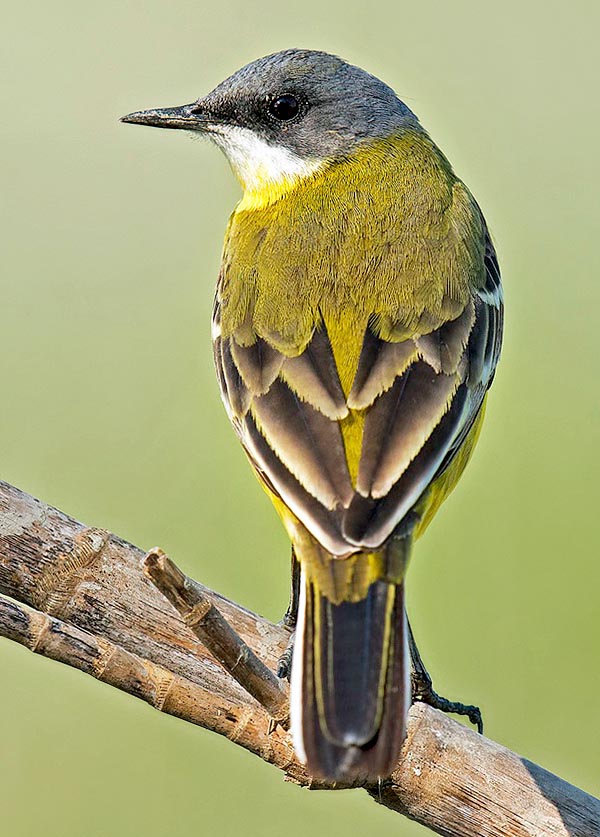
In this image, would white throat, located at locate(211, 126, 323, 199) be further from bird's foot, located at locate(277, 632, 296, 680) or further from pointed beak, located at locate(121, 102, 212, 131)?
bird's foot, located at locate(277, 632, 296, 680)

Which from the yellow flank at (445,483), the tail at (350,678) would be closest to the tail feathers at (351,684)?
the tail at (350,678)

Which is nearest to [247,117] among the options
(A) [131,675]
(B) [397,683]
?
(A) [131,675]

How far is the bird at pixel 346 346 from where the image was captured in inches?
130

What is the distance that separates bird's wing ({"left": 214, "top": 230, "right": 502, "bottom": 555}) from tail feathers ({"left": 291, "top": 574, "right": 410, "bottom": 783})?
7.3 inches

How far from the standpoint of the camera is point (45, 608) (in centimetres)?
414

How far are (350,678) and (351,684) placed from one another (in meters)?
0.02

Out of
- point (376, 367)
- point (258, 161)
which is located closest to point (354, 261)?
point (376, 367)

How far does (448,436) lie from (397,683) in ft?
2.88

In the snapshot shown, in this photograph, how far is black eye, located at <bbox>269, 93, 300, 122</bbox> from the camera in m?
5.38

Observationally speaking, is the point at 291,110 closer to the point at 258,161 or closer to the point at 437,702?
the point at 258,161

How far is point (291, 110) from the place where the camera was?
541 centimetres

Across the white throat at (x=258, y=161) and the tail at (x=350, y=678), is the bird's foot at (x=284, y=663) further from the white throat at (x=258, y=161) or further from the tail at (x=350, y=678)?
the white throat at (x=258, y=161)

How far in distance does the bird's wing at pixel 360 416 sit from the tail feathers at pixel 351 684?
185 millimetres

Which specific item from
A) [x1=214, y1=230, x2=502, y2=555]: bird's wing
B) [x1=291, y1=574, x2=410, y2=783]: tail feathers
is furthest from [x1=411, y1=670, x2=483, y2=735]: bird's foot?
[x1=291, y1=574, x2=410, y2=783]: tail feathers
